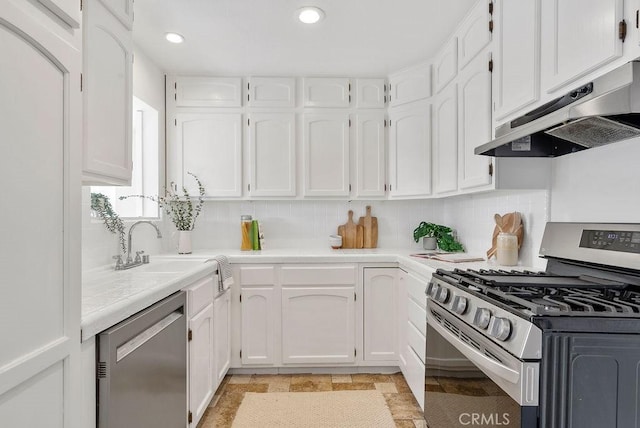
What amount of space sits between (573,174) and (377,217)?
5.56 ft

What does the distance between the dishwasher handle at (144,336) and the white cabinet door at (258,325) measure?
929 millimetres

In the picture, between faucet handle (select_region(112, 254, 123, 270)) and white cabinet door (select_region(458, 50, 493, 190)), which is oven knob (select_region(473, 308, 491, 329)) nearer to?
white cabinet door (select_region(458, 50, 493, 190))

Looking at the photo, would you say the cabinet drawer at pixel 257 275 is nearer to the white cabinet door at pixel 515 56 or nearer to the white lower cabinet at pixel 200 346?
the white lower cabinet at pixel 200 346

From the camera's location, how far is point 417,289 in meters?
2.19

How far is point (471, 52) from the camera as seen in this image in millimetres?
2096

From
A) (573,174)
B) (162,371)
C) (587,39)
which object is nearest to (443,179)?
(573,174)

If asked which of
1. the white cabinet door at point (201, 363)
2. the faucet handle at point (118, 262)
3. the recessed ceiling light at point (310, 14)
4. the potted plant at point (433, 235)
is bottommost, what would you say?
the white cabinet door at point (201, 363)

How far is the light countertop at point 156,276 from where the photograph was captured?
114 centimetres

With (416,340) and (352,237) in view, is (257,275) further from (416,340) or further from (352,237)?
(416,340)

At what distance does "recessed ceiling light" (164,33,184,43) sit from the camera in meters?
2.29

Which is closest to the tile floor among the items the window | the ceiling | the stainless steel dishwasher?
the stainless steel dishwasher

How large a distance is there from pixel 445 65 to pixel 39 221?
2473mm

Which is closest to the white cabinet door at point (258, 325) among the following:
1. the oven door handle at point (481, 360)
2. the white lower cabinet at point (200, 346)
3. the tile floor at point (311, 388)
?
the tile floor at point (311, 388)

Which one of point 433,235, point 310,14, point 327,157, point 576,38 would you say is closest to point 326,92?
point 327,157
